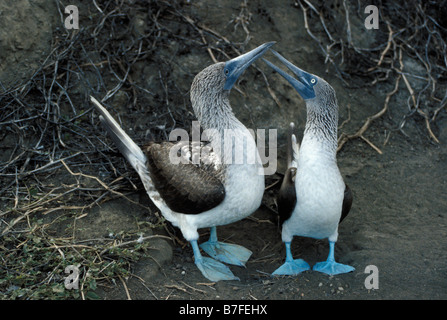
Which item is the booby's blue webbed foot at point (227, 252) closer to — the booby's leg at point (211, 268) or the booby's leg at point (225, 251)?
the booby's leg at point (225, 251)

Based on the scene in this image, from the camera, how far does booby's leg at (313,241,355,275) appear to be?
3.97 metres

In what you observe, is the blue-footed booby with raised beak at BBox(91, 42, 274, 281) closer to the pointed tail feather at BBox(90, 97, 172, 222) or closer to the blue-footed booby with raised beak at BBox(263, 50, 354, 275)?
the pointed tail feather at BBox(90, 97, 172, 222)

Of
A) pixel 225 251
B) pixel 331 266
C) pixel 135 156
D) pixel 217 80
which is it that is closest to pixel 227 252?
pixel 225 251

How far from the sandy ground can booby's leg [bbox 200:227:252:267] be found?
0.25ft

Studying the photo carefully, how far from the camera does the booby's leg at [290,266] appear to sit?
13.3 ft

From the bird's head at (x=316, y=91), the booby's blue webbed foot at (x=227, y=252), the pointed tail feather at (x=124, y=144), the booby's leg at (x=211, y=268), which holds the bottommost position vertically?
the booby's blue webbed foot at (x=227, y=252)

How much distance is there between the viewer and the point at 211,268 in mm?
4145

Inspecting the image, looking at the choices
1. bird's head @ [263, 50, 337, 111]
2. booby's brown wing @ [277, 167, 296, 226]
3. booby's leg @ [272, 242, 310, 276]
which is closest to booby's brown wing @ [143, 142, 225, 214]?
booby's brown wing @ [277, 167, 296, 226]

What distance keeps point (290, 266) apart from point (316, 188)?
2.31 feet

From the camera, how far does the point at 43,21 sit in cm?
546

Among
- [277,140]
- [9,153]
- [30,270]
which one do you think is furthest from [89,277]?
[277,140]

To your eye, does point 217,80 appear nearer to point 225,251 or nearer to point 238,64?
point 238,64

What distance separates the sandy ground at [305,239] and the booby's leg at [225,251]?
0.08 meters

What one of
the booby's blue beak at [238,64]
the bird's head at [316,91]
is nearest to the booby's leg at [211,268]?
the booby's blue beak at [238,64]
